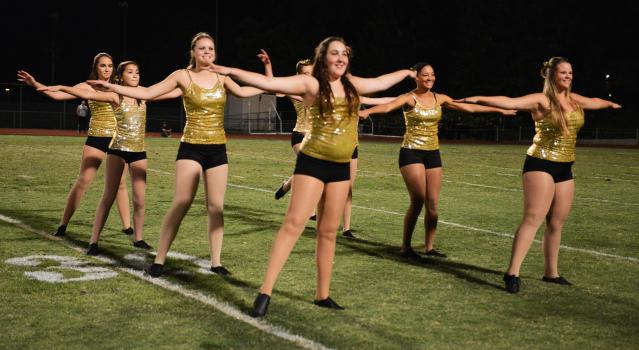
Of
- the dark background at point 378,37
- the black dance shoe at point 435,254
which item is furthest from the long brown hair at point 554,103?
the dark background at point 378,37

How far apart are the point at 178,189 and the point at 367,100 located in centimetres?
265

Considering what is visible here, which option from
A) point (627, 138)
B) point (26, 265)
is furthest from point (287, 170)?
point (627, 138)

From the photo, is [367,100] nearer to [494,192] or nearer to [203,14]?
[494,192]

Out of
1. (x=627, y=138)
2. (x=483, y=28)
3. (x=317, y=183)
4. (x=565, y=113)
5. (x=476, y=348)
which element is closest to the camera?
(x=476, y=348)

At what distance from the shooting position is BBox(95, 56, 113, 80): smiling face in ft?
25.7

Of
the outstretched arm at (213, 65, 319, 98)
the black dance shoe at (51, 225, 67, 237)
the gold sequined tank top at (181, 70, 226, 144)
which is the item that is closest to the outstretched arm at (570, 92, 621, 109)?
the outstretched arm at (213, 65, 319, 98)

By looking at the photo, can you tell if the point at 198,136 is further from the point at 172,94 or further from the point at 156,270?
the point at 156,270

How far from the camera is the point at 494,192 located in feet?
47.2

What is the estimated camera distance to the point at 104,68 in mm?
7844

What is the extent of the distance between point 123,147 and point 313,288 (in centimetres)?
278

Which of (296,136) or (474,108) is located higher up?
(474,108)

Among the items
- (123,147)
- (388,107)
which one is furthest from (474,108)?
(123,147)

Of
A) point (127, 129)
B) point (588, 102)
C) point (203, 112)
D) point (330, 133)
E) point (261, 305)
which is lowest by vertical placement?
point (261, 305)

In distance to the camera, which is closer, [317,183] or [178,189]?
[317,183]
